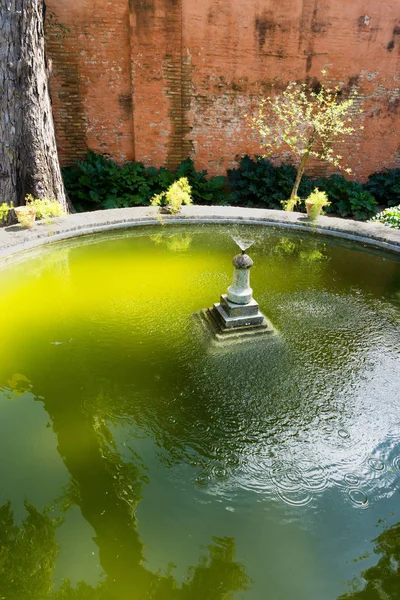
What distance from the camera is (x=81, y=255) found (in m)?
6.46

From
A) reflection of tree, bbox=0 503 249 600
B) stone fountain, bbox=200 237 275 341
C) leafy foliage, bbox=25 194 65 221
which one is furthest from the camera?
leafy foliage, bbox=25 194 65 221

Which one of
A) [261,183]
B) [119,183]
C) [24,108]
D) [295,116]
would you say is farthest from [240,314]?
[295,116]

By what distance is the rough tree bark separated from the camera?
6648mm

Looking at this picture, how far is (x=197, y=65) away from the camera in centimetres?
957

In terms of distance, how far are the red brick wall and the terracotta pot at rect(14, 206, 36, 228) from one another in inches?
147

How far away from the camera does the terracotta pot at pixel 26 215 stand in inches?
255

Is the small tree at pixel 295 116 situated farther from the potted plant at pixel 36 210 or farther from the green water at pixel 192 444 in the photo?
the green water at pixel 192 444

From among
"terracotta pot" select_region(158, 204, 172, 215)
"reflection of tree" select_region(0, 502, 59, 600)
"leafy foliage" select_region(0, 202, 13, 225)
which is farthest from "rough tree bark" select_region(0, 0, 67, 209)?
"reflection of tree" select_region(0, 502, 59, 600)

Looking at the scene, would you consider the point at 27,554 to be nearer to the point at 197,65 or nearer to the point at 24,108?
the point at 24,108

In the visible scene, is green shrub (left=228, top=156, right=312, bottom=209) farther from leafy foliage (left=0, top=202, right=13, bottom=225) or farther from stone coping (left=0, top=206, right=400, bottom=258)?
leafy foliage (left=0, top=202, right=13, bottom=225)

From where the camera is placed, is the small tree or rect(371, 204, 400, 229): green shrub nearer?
rect(371, 204, 400, 229): green shrub

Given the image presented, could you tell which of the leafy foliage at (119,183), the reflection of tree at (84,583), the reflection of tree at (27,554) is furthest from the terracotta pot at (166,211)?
the reflection of tree at (84,583)

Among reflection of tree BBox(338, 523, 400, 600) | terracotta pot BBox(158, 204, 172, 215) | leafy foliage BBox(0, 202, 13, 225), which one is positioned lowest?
reflection of tree BBox(338, 523, 400, 600)

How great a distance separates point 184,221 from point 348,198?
5043 millimetres
